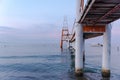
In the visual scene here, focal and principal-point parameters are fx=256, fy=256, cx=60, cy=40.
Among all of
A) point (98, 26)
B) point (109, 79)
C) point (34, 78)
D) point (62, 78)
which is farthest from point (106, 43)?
point (34, 78)

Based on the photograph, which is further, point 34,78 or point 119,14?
point 34,78

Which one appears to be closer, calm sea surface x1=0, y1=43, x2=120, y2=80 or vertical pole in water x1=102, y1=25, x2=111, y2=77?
vertical pole in water x1=102, y1=25, x2=111, y2=77

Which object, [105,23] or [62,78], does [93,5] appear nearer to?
[105,23]

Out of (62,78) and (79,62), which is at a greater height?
(79,62)

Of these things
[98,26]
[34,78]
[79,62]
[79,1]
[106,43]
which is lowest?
[34,78]

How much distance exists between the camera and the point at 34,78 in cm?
3020

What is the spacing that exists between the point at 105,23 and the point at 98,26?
3.00 ft

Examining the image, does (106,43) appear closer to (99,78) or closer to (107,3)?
(99,78)

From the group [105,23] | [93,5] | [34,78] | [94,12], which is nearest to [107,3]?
[93,5]

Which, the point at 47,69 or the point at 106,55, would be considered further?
the point at 47,69

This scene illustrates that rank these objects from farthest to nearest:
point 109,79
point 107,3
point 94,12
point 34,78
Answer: point 34,78 → point 109,79 → point 94,12 → point 107,3

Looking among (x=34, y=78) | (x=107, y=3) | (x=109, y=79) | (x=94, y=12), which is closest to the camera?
(x=107, y=3)

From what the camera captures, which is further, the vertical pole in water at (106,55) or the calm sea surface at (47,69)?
the calm sea surface at (47,69)

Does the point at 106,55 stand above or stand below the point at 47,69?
above
